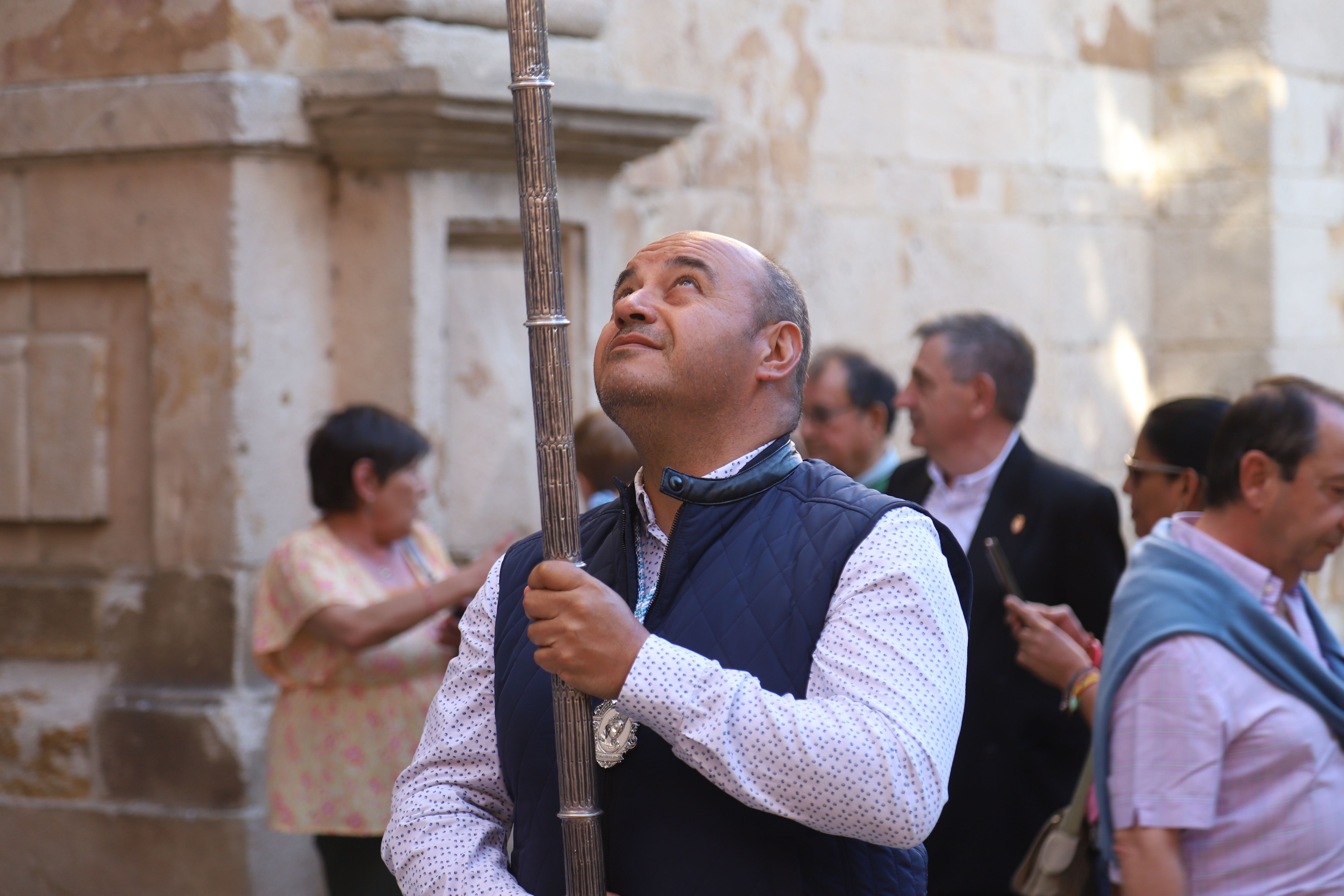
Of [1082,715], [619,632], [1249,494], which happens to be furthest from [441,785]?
[1082,715]

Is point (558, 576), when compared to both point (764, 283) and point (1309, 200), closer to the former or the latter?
Result: point (764, 283)

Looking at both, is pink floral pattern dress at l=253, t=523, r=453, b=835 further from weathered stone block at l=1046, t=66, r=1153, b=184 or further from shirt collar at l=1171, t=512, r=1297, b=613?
weathered stone block at l=1046, t=66, r=1153, b=184

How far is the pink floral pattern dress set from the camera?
3.65m

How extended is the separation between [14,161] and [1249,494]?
11.7 ft

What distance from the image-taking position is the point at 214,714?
13.5 feet

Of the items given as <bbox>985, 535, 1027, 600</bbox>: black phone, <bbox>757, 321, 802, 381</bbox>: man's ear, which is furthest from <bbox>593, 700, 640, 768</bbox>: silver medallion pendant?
<bbox>985, 535, 1027, 600</bbox>: black phone

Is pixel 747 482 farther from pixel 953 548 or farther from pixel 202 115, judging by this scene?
pixel 202 115

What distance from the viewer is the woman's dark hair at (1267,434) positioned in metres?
2.53

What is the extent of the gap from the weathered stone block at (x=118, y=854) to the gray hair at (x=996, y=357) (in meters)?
2.31

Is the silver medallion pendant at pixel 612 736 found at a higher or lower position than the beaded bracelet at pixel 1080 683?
higher

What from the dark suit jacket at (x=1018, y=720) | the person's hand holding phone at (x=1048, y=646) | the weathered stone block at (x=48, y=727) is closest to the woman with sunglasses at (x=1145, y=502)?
the person's hand holding phone at (x=1048, y=646)

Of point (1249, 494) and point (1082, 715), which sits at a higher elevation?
point (1249, 494)

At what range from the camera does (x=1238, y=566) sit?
97.5 inches

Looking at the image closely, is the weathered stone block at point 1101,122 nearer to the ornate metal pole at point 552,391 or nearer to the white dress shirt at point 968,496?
the white dress shirt at point 968,496
